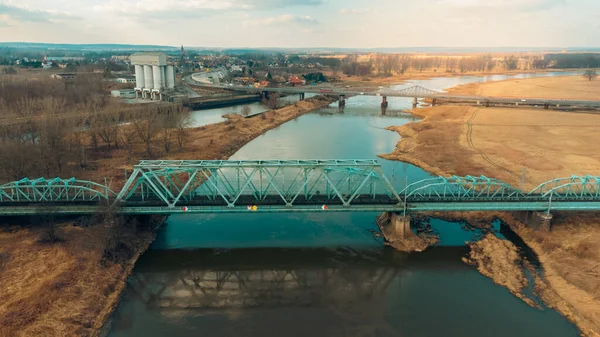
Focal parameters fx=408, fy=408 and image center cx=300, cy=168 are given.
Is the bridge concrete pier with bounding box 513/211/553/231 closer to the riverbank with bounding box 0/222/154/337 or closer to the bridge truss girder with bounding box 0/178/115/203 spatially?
the riverbank with bounding box 0/222/154/337

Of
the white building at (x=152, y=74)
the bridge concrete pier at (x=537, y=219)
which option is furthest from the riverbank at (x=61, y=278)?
the white building at (x=152, y=74)

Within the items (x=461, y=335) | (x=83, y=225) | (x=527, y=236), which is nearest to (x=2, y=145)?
(x=83, y=225)

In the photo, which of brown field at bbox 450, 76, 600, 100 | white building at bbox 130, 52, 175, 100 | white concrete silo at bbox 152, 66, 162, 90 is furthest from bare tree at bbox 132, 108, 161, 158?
brown field at bbox 450, 76, 600, 100

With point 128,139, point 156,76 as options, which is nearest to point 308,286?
point 128,139

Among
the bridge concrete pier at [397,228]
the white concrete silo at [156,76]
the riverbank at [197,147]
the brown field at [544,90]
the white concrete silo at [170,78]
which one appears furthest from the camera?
the brown field at [544,90]

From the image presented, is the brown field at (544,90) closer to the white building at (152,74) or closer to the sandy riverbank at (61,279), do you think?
the white building at (152,74)

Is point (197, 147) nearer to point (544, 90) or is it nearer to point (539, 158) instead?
point (539, 158)

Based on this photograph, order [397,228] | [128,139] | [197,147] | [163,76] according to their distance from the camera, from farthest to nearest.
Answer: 1. [163,76]
2. [197,147]
3. [128,139]
4. [397,228]
